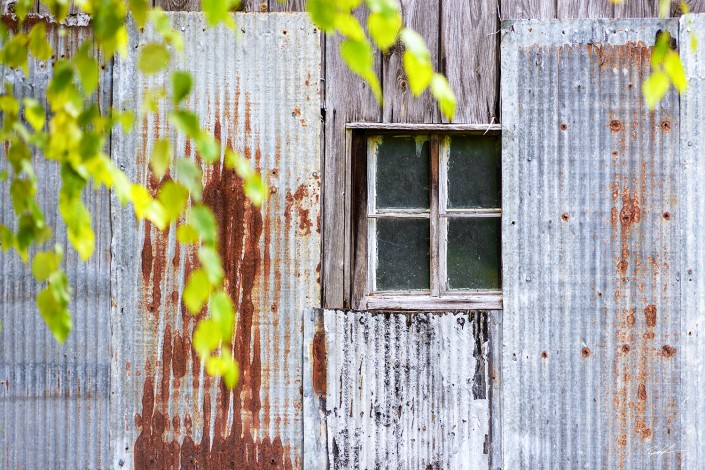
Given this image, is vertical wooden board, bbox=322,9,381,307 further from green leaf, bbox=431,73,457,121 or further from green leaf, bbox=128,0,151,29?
green leaf, bbox=431,73,457,121

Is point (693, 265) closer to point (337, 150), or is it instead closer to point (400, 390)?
point (400, 390)

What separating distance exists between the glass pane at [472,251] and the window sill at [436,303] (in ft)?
0.33

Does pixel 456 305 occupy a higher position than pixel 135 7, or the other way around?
pixel 135 7

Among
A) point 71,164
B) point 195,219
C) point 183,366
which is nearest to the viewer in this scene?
point 195,219

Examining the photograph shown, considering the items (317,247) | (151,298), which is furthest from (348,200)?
(151,298)

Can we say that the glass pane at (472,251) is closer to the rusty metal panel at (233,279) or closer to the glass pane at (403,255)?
the glass pane at (403,255)

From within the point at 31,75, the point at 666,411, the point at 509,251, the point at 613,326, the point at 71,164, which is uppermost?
the point at 31,75

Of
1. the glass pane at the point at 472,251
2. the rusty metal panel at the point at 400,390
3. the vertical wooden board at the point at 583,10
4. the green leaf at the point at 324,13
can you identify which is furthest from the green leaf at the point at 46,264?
the vertical wooden board at the point at 583,10

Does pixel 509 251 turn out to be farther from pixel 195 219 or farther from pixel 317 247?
pixel 195 219

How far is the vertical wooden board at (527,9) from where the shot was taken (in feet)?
10.3

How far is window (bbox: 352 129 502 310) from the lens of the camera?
3223mm

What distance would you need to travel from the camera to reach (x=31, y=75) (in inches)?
123

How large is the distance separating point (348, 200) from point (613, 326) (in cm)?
145

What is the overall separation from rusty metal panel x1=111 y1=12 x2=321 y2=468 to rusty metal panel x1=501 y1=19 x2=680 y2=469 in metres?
1.05
